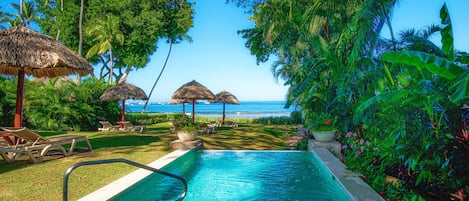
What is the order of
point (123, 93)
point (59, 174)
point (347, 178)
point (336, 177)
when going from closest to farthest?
point (347, 178)
point (336, 177)
point (59, 174)
point (123, 93)

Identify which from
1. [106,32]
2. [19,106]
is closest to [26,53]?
[19,106]

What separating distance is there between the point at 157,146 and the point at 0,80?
1065 centimetres

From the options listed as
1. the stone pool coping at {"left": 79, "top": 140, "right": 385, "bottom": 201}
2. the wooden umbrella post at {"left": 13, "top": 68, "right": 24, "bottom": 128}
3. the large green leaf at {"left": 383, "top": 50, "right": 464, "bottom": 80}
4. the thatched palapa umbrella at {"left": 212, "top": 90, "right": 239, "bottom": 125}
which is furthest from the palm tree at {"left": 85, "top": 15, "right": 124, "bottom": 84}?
the large green leaf at {"left": 383, "top": 50, "right": 464, "bottom": 80}

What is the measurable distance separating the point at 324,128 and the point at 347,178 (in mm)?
3939

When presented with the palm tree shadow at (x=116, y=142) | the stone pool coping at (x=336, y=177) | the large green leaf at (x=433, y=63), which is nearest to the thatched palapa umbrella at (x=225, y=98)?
the palm tree shadow at (x=116, y=142)

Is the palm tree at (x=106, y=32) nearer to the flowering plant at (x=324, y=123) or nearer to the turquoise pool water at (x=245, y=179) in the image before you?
the turquoise pool water at (x=245, y=179)

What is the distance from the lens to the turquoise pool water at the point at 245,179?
211 inches

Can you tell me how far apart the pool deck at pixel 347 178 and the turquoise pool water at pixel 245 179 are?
14 cm

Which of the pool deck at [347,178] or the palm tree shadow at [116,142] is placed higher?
the pool deck at [347,178]

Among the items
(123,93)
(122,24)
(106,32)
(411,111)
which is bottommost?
(411,111)

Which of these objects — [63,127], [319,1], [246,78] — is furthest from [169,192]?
[246,78]

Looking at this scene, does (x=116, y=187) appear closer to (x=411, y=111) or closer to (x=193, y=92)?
(x=411, y=111)

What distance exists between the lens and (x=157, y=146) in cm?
1002

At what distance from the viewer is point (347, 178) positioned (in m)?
5.42
